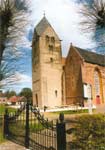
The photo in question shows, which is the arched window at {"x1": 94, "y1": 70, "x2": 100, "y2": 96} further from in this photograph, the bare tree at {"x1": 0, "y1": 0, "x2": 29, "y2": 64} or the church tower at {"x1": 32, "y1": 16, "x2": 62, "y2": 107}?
the bare tree at {"x1": 0, "y1": 0, "x2": 29, "y2": 64}

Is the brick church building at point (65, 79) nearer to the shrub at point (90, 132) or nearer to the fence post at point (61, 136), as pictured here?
the fence post at point (61, 136)

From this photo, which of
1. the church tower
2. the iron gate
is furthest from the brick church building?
the iron gate

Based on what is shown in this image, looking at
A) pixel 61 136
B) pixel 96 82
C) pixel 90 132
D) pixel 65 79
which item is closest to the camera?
pixel 90 132

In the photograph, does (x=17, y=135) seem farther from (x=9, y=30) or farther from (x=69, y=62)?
(x=69, y=62)

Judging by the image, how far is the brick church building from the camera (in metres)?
30.8

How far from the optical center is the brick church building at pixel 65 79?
30844 millimetres

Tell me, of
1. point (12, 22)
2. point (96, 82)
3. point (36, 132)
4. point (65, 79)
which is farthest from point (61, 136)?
point (65, 79)

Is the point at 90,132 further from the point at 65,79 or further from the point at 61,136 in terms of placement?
the point at 65,79

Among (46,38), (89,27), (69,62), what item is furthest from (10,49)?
(69,62)

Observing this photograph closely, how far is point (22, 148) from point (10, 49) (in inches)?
92.2

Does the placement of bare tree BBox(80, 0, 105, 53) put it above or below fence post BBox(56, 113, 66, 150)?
above

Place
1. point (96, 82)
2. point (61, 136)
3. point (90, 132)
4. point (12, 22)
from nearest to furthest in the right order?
point (90, 132) < point (61, 136) < point (12, 22) < point (96, 82)

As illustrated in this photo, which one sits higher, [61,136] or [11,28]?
[11,28]

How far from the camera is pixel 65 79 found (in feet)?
114
